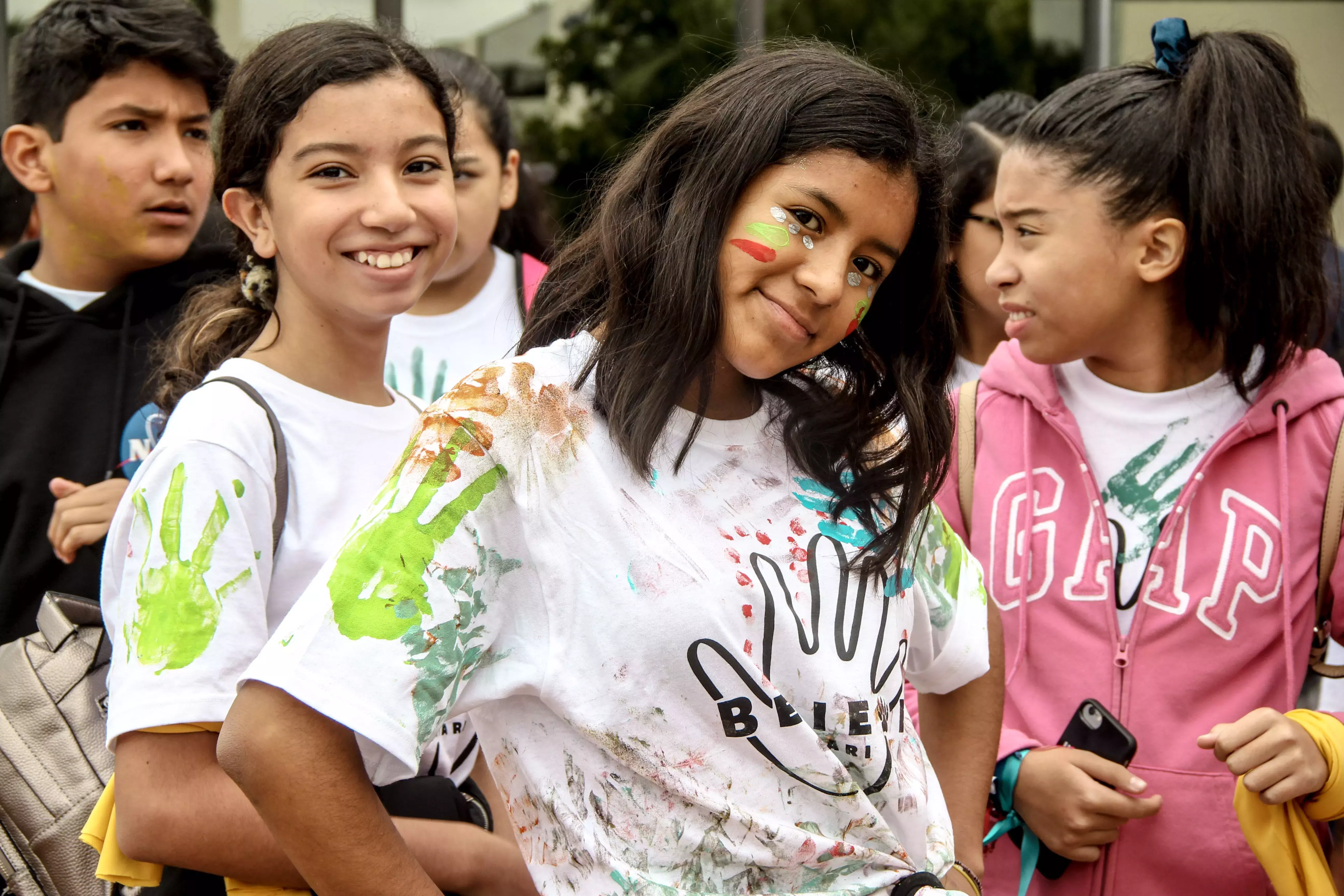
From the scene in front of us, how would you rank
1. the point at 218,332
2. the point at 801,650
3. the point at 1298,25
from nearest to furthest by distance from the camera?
the point at 801,650, the point at 218,332, the point at 1298,25

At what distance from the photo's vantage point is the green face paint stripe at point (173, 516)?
1545 mm

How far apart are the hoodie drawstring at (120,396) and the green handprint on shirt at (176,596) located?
33.0 inches

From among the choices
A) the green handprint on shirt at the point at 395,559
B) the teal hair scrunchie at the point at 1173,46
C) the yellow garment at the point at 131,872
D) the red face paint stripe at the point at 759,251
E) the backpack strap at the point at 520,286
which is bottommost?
the yellow garment at the point at 131,872

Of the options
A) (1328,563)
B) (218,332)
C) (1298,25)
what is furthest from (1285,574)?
(1298,25)

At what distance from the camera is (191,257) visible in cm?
259

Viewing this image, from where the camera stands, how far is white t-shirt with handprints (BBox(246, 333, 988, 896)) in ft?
4.24

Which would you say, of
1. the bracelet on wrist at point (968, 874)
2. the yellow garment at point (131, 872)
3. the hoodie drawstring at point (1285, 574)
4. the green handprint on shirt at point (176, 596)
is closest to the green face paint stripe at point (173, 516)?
the green handprint on shirt at point (176, 596)

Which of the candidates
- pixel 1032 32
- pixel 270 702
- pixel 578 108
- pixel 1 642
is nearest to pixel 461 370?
pixel 1 642

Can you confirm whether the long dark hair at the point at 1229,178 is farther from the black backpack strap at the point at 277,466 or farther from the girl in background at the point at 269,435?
the black backpack strap at the point at 277,466

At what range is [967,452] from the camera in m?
2.32

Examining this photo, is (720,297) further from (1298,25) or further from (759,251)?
(1298,25)

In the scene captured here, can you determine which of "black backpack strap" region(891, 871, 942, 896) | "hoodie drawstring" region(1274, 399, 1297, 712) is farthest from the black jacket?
"hoodie drawstring" region(1274, 399, 1297, 712)

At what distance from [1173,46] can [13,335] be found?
2196 mm

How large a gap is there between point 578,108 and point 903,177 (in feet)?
13.2
